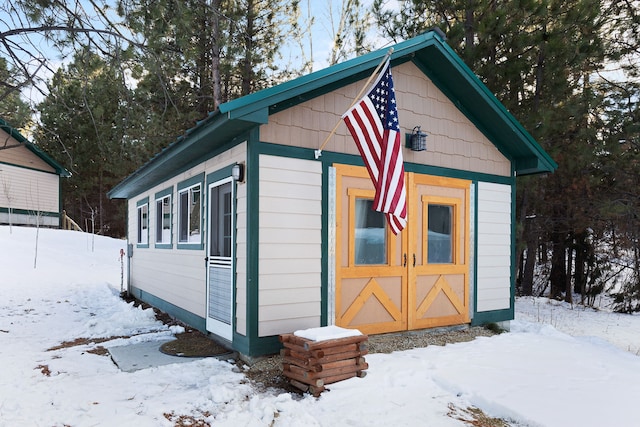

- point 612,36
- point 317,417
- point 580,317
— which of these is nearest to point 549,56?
point 612,36

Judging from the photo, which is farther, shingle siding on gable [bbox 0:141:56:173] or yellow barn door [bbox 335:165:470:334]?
shingle siding on gable [bbox 0:141:56:173]

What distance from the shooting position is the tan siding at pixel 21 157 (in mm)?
18219

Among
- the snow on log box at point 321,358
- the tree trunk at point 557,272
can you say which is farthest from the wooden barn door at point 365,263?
the tree trunk at point 557,272

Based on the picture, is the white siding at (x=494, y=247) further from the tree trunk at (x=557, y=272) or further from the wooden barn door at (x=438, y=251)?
the tree trunk at (x=557, y=272)

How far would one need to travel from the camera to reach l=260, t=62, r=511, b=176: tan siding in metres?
5.28

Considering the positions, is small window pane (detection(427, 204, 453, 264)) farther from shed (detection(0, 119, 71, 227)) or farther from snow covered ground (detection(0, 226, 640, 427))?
shed (detection(0, 119, 71, 227))

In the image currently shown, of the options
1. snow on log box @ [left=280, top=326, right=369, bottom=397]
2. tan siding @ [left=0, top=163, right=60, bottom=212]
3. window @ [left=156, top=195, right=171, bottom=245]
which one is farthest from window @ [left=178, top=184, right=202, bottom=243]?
tan siding @ [left=0, top=163, right=60, bottom=212]

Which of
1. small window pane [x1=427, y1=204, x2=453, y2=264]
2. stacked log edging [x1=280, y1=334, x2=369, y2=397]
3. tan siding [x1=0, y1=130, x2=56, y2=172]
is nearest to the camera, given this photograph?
stacked log edging [x1=280, y1=334, x2=369, y2=397]

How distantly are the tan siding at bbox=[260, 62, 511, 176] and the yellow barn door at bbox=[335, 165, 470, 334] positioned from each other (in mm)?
360

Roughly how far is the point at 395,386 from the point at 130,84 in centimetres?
414

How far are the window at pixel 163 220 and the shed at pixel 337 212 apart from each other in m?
0.10

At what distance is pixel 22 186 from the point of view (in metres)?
19.1

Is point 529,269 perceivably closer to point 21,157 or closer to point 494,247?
point 494,247

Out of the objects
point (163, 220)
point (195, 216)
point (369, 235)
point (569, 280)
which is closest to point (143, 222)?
point (163, 220)
